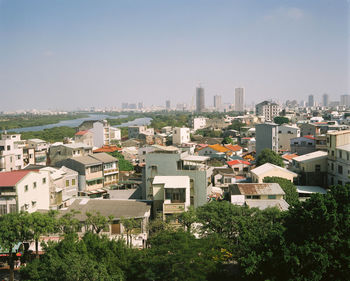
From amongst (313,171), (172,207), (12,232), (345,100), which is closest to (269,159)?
(313,171)

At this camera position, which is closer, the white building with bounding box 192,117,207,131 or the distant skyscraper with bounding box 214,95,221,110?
the white building with bounding box 192,117,207,131

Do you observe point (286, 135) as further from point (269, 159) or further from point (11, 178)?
point (11, 178)

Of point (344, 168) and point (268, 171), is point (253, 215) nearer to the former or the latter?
point (268, 171)

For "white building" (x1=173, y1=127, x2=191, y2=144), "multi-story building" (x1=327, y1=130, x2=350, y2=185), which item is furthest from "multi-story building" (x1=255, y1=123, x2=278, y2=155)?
"white building" (x1=173, y1=127, x2=191, y2=144)

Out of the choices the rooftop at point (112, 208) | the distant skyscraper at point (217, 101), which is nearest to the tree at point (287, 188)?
the rooftop at point (112, 208)

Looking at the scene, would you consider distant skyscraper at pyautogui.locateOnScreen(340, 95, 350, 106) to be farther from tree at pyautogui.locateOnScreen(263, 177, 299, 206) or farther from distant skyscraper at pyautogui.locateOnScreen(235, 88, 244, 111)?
tree at pyautogui.locateOnScreen(263, 177, 299, 206)

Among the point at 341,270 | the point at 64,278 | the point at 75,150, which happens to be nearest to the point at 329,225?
the point at 341,270

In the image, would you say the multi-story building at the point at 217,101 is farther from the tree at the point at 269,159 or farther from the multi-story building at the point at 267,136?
the tree at the point at 269,159
